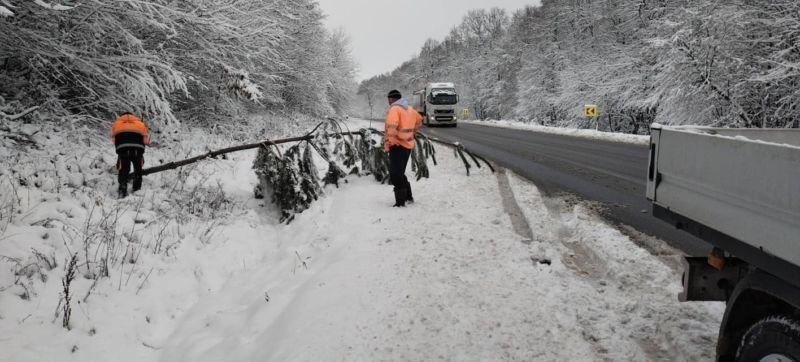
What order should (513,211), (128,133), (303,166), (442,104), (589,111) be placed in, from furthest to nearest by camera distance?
(442,104) → (589,111) → (303,166) → (128,133) → (513,211)

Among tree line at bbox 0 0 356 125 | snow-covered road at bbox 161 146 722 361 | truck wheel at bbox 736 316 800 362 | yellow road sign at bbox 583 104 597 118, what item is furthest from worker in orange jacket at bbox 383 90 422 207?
yellow road sign at bbox 583 104 597 118

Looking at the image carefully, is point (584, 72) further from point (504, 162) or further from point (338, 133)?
point (338, 133)

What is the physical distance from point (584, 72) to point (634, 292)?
33.6 m

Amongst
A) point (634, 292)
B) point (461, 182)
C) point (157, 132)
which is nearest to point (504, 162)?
point (461, 182)

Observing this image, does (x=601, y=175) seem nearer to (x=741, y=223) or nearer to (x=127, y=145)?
(x=741, y=223)

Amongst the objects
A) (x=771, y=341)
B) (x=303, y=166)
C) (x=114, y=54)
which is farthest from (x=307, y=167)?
(x=771, y=341)

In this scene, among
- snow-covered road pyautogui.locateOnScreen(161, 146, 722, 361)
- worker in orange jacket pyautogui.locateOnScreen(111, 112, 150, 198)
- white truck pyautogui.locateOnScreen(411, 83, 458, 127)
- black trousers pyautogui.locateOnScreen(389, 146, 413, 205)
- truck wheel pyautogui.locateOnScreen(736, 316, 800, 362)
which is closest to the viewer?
truck wheel pyautogui.locateOnScreen(736, 316, 800, 362)

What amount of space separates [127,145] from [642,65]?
2817 centimetres

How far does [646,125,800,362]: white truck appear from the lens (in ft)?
6.23

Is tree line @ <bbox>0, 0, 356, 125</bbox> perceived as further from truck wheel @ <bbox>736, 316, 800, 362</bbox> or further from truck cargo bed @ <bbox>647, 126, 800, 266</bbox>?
truck wheel @ <bbox>736, 316, 800, 362</bbox>

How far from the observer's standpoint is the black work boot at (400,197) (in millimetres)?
6938

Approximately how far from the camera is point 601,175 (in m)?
9.35

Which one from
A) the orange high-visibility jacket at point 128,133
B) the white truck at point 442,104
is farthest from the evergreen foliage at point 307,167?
the white truck at point 442,104

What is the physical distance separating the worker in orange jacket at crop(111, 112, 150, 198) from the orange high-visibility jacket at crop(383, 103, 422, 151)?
13.6 feet
